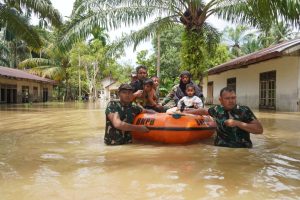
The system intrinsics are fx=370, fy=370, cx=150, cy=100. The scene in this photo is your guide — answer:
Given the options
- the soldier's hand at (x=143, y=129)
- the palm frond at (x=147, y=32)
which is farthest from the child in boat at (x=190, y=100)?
the palm frond at (x=147, y=32)

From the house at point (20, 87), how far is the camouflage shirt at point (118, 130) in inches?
783

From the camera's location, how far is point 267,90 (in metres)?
18.2

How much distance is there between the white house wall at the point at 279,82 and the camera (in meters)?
15.7

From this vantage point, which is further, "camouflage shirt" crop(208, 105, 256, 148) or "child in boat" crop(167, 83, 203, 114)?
"child in boat" crop(167, 83, 203, 114)

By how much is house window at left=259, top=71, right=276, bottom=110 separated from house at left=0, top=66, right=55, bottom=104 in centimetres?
1633

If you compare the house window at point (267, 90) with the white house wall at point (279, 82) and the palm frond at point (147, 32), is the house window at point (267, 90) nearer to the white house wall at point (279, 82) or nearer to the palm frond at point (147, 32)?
the white house wall at point (279, 82)

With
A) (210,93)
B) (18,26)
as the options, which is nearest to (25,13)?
(18,26)

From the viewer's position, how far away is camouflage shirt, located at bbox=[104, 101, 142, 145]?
6352 mm

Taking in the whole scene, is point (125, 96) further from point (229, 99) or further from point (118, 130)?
point (229, 99)

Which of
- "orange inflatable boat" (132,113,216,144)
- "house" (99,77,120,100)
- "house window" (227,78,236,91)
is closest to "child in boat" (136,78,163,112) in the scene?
"orange inflatable boat" (132,113,216,144)

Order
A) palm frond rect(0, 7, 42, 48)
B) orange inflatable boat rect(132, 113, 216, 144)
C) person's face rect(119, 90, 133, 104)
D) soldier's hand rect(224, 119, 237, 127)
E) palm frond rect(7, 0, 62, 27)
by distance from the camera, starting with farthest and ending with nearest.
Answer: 1. palm frond rect(0, 7, 42, 48)
2. palm frond rect(7, 0, 62, 27)
3. orange inflatable boat rect(132, 113, 216, 144)
4. person's face rect(119, 90, 133, 104)
5. soldier's hand rect(224, 119, 237, 127)

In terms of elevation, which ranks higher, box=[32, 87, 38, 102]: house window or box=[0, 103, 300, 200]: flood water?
box=[32, 87, 38, 102]: house window

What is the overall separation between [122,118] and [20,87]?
2748cm

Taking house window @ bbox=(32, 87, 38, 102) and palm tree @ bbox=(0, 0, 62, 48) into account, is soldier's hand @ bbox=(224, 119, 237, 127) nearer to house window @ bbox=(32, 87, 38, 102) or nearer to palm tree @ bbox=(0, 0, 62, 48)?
palm tree @ bbox=(0, 0, 62, 48)
